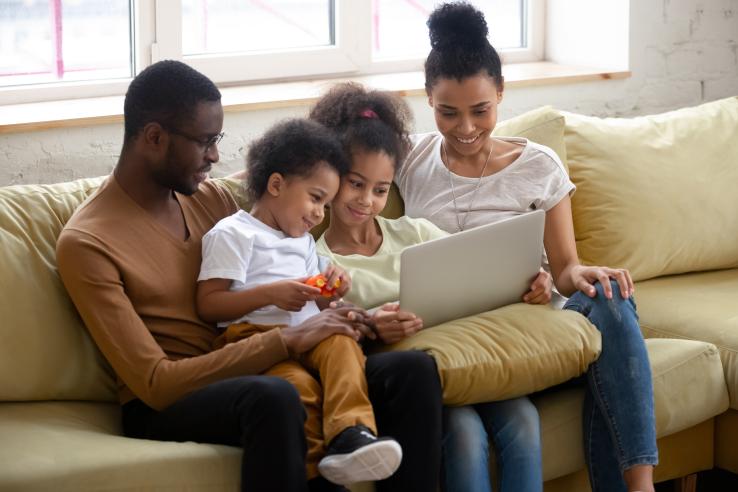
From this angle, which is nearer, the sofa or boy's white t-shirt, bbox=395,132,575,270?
the sofa

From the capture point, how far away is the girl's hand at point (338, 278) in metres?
2.17

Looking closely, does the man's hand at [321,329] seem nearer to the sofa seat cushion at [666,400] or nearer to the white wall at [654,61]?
the sofa seat cushion at [666,400]

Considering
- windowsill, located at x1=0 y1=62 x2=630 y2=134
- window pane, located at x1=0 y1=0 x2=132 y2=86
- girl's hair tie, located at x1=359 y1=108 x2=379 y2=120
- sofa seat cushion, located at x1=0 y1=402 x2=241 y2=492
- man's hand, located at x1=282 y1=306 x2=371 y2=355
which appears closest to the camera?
sofa seat cushion, located at x1=0 y1=402 x2=241 y2=492

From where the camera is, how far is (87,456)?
1.89 m

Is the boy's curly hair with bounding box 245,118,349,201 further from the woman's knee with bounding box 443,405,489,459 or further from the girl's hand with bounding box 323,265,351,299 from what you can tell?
A: the woman's knee with bounding box 443,405,489,459

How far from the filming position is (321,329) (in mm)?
2084

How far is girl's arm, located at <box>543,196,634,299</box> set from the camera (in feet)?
7.86

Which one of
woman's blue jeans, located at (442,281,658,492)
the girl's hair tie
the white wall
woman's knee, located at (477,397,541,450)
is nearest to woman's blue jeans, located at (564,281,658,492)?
woman's blue jeans, located at (442,281,658,492)

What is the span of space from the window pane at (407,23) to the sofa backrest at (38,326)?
5.08 feet

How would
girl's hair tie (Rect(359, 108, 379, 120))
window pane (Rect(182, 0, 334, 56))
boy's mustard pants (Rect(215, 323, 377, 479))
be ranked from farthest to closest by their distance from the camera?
A: window pane (Rect(182, 0, 334, 56)) < girl's hair tie (Rect(359, 108, 379, 120)) < boy's mustard pants (Rect(215, 323, 377, 479))

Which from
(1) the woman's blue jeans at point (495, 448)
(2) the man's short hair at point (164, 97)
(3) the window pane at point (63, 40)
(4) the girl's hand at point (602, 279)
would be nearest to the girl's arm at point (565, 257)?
(4) the girl's hand at point (602, 279)

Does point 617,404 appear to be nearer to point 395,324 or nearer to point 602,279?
point 602,279

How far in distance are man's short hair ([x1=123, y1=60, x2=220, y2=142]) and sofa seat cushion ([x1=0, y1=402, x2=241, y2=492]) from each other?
55 centimetres

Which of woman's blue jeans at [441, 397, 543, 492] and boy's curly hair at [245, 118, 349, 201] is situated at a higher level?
boy's curly hair at [245, 118, 349, 201]
